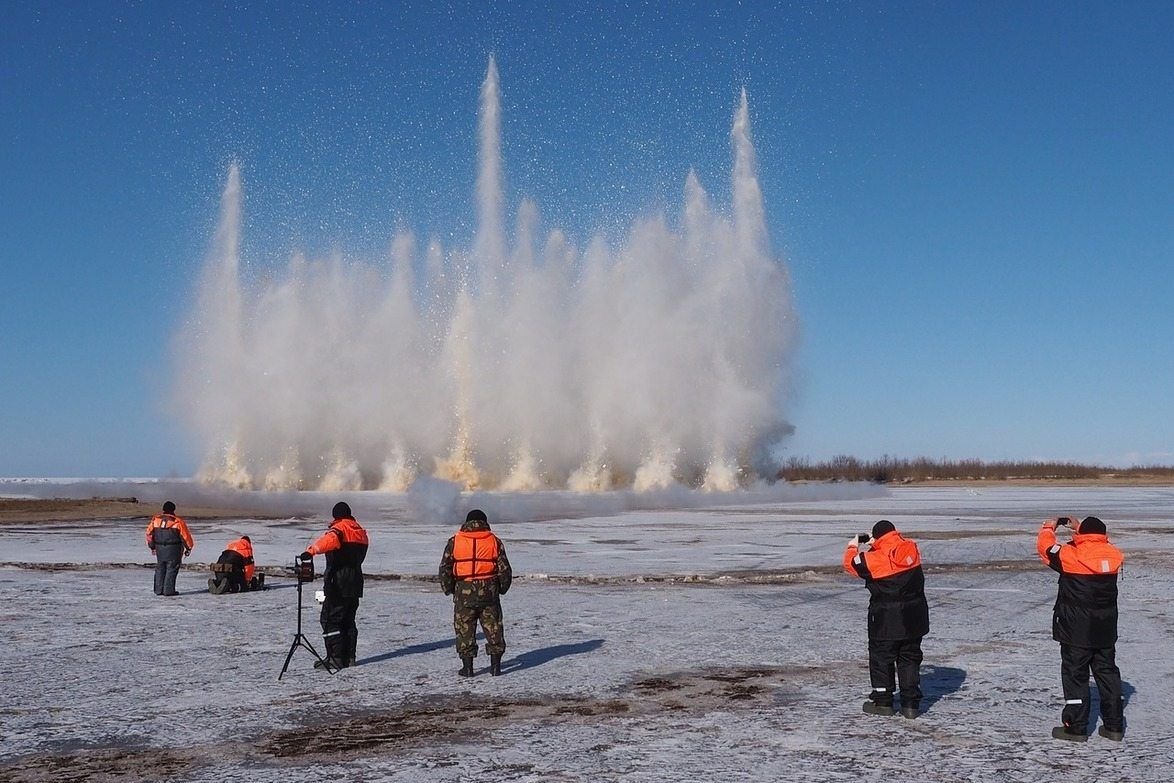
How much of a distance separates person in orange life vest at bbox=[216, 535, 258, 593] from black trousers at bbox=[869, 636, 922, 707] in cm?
1223

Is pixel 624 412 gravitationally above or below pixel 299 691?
above

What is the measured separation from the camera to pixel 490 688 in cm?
1020

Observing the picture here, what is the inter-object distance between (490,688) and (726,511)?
3816cm

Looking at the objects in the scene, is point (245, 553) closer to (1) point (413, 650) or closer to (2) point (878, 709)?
(1) point (413, 650)

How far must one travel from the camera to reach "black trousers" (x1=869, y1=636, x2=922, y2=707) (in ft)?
28.5

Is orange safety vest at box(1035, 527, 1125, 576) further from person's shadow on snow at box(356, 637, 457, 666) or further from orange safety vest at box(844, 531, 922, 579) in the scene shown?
person's shadow on snow at box(356, 637, 457, 666)

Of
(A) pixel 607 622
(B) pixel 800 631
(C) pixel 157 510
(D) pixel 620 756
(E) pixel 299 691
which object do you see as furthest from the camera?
(C) pixel 157 510

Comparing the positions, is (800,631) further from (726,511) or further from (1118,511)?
(1118,511)

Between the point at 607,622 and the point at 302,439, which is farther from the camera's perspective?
the point at 302,439

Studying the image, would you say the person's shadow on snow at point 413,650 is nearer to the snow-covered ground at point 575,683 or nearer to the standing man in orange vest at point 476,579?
the snow-covered ground at point 575,683

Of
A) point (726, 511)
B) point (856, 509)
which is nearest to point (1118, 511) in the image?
point (856, 509)

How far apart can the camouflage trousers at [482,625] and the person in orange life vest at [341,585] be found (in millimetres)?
1258

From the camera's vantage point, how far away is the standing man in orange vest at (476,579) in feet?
34.1

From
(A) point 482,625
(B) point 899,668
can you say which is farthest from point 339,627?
(B) point 899,668
